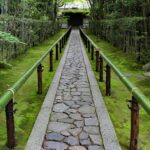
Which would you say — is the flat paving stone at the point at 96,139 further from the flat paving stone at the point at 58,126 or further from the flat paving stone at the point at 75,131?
the flat paving stone at the point at 58,126

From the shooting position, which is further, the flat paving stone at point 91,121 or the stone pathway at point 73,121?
the flat paving stone at point 91,121

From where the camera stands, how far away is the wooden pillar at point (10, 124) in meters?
4.83

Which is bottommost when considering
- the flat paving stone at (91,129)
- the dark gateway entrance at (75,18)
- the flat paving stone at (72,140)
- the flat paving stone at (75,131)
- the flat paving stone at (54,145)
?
the flat paving stone at (54,145)

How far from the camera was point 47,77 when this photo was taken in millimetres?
11102

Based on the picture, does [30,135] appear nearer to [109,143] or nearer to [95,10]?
[109,143]

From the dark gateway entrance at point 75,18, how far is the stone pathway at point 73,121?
54112 millimetres

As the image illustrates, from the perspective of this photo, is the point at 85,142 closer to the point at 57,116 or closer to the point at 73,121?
the point at 73,121

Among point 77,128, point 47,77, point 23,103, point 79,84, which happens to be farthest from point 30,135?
point 47,77

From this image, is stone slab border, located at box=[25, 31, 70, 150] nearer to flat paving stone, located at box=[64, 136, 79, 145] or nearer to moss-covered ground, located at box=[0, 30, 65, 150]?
moss-covered ground, located at box=[0, 30, 65, 150]

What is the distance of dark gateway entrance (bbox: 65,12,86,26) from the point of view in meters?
62.9

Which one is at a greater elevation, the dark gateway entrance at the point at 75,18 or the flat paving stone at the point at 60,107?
the dark gateway entrance at the point at 75,18

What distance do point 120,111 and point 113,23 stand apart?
49.9ft

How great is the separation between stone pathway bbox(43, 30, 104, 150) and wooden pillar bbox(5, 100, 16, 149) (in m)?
0.53

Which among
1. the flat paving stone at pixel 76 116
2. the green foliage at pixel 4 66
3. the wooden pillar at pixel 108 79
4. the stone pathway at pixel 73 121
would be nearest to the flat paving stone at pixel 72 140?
the stone pathway at pixel 73 121
